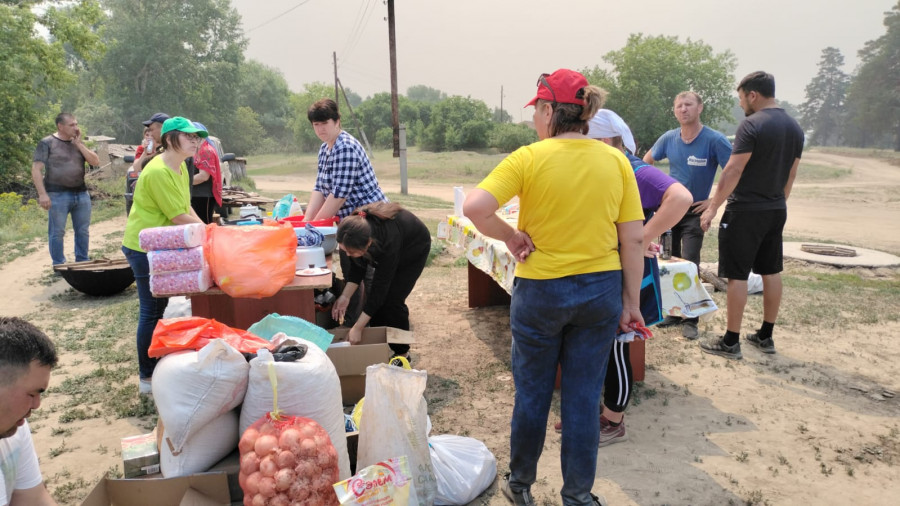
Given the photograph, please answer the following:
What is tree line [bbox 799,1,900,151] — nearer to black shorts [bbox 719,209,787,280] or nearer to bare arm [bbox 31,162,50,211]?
black shorts [bbox 719,209,787,280]

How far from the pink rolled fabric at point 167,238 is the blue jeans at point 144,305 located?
1.18 feet

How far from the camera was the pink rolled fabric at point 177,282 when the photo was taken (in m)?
3.25

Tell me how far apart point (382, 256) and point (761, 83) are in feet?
9.42

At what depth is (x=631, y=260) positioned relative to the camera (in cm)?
230

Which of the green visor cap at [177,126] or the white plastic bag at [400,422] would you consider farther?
the green visor cap at [177,126]

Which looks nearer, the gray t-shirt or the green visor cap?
the green visor cap

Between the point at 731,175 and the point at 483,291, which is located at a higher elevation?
the point at 731,175

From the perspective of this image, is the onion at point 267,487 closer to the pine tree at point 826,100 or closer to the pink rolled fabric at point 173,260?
the pink rolled fabric at point 173,260

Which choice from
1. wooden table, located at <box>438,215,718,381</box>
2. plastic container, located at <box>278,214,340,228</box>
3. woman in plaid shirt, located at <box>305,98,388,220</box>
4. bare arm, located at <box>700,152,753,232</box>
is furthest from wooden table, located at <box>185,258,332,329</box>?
bare arm, located at <box>700,152,753,232</box>

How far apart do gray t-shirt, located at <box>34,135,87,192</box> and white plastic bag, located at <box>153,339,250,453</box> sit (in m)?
5.56

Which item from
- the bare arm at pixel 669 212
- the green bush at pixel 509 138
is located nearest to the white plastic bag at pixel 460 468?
the bare arm at pixel 669 212

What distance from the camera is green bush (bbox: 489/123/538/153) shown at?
41.8 m

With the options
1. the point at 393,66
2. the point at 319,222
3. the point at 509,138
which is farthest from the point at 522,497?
the point at 509,138

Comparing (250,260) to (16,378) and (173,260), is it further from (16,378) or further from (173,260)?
(16,378)
